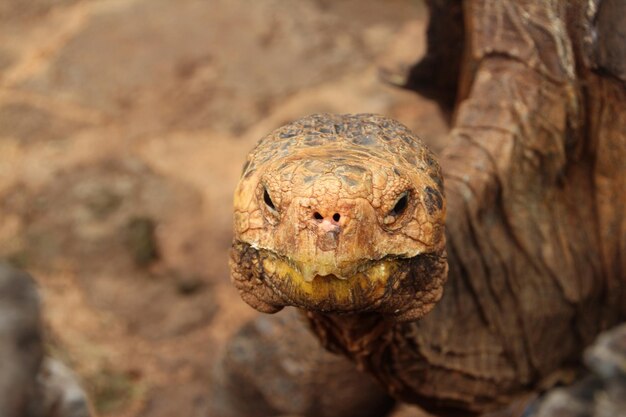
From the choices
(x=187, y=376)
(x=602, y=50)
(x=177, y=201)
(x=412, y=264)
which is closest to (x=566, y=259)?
(x=602, y=50)

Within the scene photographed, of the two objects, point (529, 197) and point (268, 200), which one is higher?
point (268, 200)

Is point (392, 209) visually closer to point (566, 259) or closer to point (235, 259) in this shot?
point (235, 259)

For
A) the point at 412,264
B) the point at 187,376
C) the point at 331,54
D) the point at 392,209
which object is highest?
the point at 392,209

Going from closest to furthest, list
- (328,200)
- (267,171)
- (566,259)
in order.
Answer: (328,200), (267,171), (566,259)

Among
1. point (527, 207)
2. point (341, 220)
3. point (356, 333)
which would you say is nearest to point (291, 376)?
point (527, 207)

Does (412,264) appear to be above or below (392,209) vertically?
below

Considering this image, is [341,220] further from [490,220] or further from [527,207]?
[527,207]

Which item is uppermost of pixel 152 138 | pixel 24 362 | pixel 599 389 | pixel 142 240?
pixel 24 362
